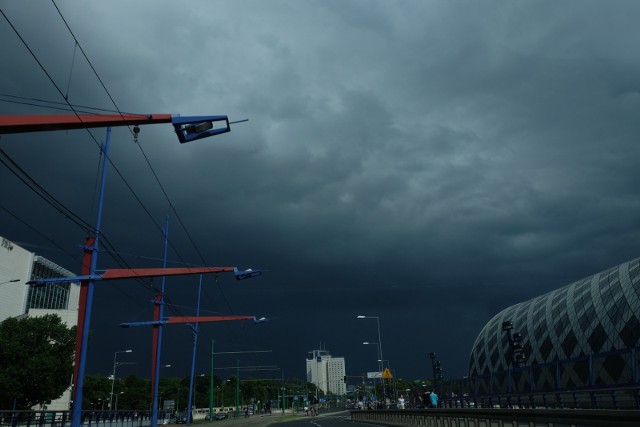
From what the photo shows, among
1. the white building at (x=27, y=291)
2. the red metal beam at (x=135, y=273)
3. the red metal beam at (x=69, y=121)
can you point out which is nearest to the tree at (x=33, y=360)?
the white building at (x=27, y=291)

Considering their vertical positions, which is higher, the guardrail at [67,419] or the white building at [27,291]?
the white building at [27,291]

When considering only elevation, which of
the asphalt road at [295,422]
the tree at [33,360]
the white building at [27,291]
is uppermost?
the white building at [27,291]

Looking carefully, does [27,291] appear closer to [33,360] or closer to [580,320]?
[33,360]

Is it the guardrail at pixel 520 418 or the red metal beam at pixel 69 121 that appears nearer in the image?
the guardrail at pixel 520 418

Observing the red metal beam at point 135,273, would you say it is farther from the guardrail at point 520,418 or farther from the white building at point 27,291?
the white building at point 27,291

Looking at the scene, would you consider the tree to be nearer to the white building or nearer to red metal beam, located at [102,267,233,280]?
the white building

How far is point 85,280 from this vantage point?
102ft

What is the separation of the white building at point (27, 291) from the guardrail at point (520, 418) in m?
76.0

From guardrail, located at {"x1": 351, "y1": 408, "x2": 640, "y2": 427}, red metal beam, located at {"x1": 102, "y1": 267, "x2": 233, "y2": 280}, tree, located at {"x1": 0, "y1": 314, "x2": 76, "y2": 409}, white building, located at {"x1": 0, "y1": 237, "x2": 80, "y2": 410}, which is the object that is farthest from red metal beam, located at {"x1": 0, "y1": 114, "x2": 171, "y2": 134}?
white building, located at {"x1": 0, "y1": 237, "x2": 80, "y2": 410}

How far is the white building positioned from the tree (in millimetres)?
28299

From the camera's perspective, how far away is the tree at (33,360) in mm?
58875

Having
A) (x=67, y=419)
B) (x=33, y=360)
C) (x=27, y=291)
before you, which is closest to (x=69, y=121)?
(x=67, y=419)

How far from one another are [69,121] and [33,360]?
53819mm

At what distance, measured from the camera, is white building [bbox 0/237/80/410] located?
97.8 meters
